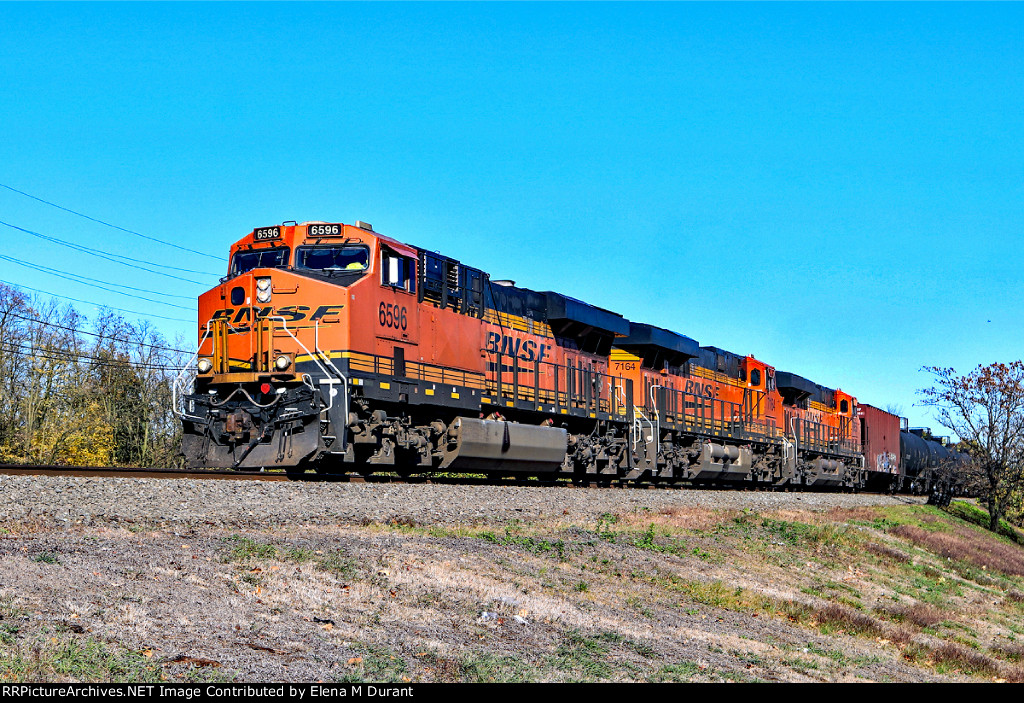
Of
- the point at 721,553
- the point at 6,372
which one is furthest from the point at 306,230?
the point at 6,372

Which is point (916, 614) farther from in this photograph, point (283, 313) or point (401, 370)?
point (283, 313)

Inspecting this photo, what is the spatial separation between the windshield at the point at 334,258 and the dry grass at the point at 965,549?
12.8 metres

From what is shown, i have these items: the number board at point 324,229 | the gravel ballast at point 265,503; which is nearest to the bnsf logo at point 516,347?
the gravel ballast at point 265,503

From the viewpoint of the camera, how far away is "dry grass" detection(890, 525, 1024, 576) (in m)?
20.6

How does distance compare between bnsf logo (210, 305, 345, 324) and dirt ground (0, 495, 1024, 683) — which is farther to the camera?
bnsf logo (210, 305, 345, 324)

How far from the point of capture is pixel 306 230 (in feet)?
53.7

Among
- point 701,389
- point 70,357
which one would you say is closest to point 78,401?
point 70,357

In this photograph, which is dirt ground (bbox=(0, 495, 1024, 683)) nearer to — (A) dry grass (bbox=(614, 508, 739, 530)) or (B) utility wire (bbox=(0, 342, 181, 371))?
(A) dry grass (bbox=(614, 508, 739, 530))

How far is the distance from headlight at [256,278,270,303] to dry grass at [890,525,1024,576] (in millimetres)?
13938

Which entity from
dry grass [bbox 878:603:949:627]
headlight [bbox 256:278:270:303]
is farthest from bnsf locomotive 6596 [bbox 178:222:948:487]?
dry grass [bbox 878:603:949:627]

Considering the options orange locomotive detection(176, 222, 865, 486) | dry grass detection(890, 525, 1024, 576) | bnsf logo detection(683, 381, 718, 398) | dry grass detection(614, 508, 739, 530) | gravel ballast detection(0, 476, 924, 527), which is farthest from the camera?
bnsf logo detection(683, 381, 718, 398)
